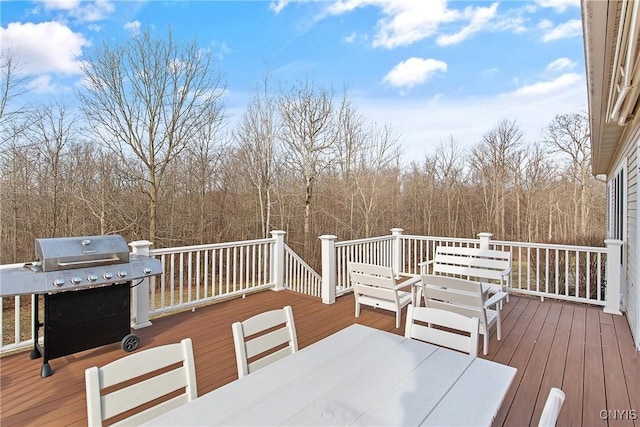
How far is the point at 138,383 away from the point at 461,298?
9.42ft

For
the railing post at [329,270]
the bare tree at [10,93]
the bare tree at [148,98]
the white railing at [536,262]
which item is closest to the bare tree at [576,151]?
the white railing at [536,262]

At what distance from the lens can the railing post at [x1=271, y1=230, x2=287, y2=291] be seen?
547 centimetres

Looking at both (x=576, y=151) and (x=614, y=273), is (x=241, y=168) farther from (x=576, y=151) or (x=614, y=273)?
(x=576, y=151)

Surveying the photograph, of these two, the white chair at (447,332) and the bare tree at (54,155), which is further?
the bare tree at (54,155)

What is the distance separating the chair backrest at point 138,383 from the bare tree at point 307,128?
940 centimetres

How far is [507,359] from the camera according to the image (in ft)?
10.5

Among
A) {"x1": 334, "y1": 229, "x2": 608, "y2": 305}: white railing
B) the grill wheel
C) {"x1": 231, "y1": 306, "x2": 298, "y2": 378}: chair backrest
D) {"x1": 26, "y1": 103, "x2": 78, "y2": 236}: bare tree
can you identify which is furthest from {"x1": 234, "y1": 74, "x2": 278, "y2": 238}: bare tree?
{"x1": 231, "y1": 306, "x2": 298, "y2": 378}: chair backrest

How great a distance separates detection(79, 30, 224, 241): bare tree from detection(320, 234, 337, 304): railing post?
522 cm

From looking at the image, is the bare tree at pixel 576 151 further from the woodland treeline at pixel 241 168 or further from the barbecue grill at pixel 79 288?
the barbecue grill at pixel 79 288

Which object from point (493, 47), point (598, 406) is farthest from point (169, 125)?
point (598, 406)

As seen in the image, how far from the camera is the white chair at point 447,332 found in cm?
195

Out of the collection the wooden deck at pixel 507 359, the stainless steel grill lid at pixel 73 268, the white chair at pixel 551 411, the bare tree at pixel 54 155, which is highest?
the bare tree at pixel 54 155

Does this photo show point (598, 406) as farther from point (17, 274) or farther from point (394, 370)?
point (17, 274)

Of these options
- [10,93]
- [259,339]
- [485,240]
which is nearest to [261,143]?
[10,93]
